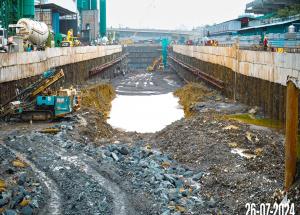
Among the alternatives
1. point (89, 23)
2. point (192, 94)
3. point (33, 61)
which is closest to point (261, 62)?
point (33, 61)

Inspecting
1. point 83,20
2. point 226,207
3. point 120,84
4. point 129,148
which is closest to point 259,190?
point 226,207

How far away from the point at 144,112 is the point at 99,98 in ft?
18.0

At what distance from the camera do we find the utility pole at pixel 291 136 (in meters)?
18.3

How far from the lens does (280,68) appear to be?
3278 centimetres

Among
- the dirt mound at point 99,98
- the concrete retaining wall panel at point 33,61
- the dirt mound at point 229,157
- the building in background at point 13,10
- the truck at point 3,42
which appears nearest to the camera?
the dirt mound at point 229,157

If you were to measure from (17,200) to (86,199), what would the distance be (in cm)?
245

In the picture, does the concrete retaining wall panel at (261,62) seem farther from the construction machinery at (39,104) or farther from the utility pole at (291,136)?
the construction machinery at (39,104)

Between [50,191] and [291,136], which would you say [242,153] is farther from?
[50,191]

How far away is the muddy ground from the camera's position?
18.2 m

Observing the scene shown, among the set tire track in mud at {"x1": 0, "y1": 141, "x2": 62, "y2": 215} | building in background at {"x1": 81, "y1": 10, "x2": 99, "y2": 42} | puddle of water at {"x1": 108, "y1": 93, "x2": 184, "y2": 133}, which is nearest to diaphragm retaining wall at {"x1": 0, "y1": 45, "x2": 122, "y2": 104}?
puddle of water at {"x1": 108, "y1": 93, "x2": 184, "y2": 133}

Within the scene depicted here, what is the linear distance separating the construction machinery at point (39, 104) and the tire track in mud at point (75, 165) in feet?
18.0

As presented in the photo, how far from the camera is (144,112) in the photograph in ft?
168

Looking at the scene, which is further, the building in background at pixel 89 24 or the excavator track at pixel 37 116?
the building in background at pixel 89 24

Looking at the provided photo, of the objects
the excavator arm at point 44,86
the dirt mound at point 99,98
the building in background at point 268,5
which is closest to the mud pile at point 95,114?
the dirt mound at point 99,98
